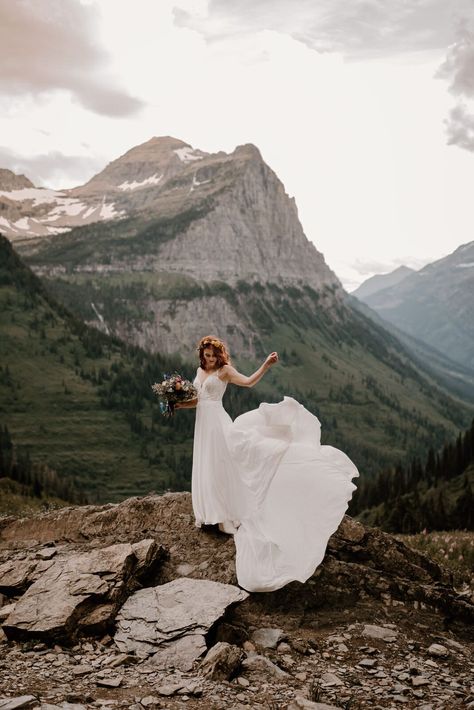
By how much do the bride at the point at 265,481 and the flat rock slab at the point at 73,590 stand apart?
7.62 feet

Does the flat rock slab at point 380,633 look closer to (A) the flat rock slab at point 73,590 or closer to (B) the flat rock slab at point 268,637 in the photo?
(B) the flat rock slab at point 268,637

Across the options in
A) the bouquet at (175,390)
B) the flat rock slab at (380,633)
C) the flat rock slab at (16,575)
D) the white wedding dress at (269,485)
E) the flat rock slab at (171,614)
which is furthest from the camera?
the bouquet at (175,390)

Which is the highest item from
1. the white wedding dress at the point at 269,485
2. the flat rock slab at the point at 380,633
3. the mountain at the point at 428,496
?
the white wedding dress at the point at 269,485

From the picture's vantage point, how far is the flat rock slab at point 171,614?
1191 cm

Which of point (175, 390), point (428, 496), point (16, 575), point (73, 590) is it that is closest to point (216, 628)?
point (73, 590)

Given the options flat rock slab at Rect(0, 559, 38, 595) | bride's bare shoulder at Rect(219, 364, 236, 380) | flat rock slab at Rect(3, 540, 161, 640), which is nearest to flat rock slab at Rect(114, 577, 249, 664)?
flat rock slab at Rect(3, 540, 161, 640)

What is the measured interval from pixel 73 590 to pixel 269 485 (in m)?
5.18

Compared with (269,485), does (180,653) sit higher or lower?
lower

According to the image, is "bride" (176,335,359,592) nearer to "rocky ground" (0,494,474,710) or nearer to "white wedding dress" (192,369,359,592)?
"white wedding dress" (192,369,359,592)

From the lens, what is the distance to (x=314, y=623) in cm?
1342

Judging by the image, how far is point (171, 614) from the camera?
1254 centimetres

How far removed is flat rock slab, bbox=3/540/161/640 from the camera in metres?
12.3

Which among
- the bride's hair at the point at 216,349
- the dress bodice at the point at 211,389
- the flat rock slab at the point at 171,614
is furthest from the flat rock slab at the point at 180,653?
the bride's hair at the point at 216,349

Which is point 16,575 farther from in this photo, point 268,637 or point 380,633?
point 380,633
